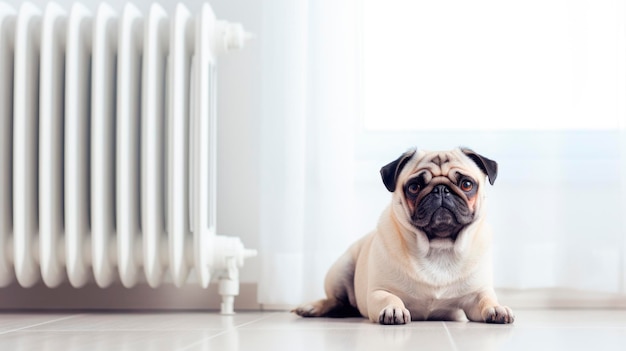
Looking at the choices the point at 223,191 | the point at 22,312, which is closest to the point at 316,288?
the point at 223,191

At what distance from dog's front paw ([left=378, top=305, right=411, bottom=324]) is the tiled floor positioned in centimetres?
3

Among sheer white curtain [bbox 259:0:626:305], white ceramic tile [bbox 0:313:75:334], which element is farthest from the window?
white ceramic tile [bbox 0:313:75:334]

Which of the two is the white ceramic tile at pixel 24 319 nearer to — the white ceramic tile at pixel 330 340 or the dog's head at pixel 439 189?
the white ceramic tile at pixel 330 340

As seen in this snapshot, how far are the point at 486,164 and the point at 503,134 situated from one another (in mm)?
409

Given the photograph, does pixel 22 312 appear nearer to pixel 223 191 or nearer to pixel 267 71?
pixel 223 191

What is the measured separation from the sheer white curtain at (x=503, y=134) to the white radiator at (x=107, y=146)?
0.49 ft

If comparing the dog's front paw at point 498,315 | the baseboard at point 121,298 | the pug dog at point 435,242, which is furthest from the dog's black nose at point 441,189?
the baseboard at point 121,298

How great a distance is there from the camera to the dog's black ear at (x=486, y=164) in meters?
1.48

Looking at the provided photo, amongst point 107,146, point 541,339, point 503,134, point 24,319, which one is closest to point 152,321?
point 24,319

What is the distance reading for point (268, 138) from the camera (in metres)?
1.85

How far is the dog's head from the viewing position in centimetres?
143

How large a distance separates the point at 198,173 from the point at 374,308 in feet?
1.61

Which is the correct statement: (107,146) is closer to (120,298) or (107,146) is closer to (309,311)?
(120,298)

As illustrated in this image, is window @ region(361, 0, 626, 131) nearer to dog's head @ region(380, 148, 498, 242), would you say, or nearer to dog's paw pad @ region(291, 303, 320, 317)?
dog's head @ region(380, 148, 498, 242)
